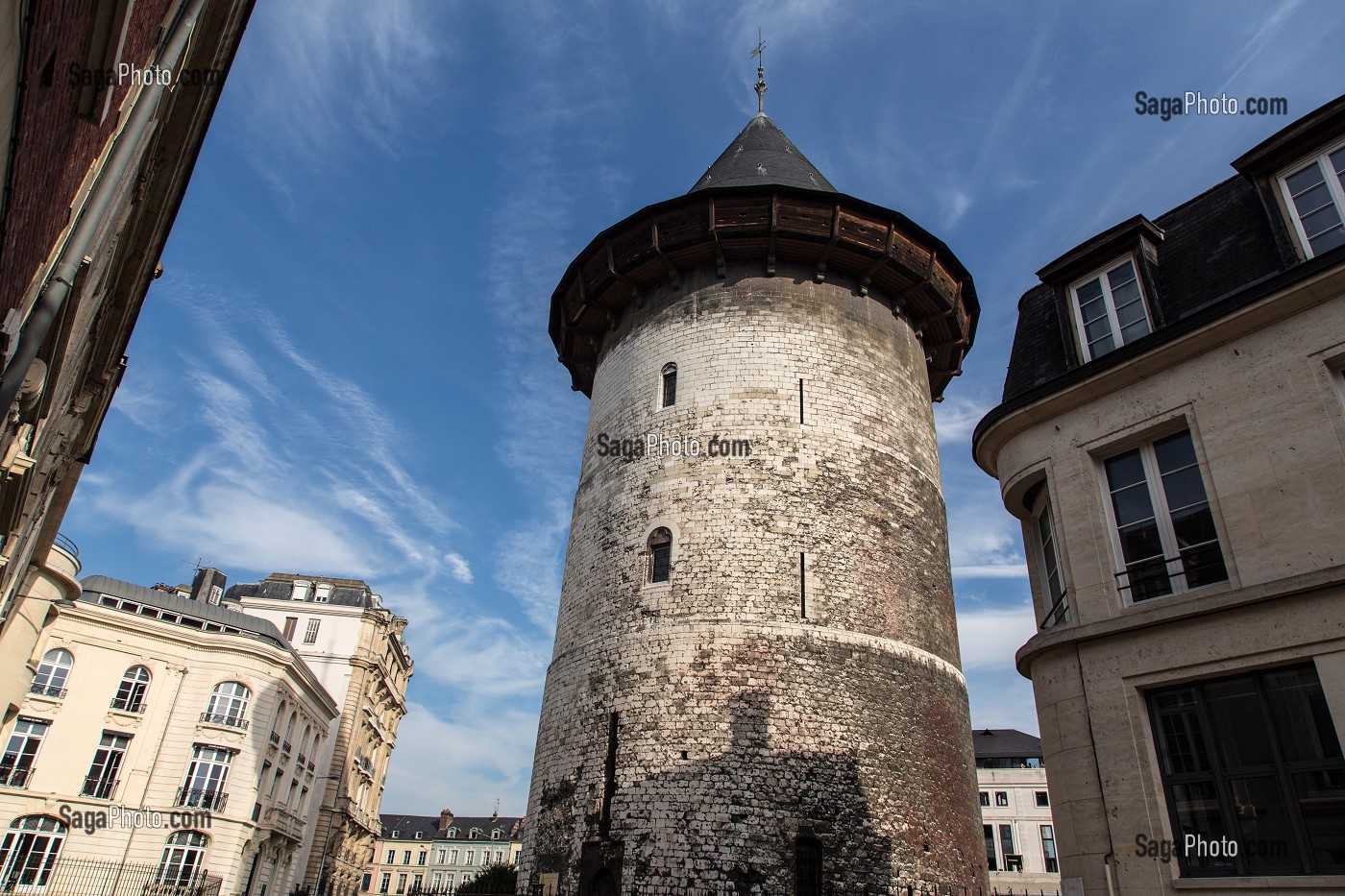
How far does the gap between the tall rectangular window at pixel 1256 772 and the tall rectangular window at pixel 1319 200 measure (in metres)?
3.76

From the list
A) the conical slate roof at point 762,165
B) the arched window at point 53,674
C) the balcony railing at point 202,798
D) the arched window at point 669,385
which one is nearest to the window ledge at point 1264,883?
the arched window at point 669,385

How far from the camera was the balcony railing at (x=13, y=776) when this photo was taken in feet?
68.5

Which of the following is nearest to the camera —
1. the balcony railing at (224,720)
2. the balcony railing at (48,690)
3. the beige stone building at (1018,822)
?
the balcony railing at (48,690)

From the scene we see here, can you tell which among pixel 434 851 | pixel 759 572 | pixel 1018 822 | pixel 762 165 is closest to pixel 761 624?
pixel 759 572

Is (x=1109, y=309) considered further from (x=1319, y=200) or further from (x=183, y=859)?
(x=183, y=859)

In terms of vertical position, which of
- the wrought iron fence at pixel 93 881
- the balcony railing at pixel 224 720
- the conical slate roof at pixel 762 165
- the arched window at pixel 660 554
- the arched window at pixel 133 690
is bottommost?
the wrought iron fence at pixel 93 881

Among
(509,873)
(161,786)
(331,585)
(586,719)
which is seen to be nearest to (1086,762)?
(586,719)

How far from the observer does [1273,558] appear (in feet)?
21.5

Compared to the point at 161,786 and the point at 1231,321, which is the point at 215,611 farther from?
the point at 1231,321

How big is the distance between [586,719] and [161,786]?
663 inches

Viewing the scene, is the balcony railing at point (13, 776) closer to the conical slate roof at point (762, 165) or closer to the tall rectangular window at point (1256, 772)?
the conical slate roof at point (762, 165)

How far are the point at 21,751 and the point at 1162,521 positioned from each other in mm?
26564

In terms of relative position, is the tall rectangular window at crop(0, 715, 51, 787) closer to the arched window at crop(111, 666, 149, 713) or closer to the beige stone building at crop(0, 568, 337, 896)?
the beige stone building at crop(0, 568, 337, 896)

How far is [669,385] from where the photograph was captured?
16.6 metres
